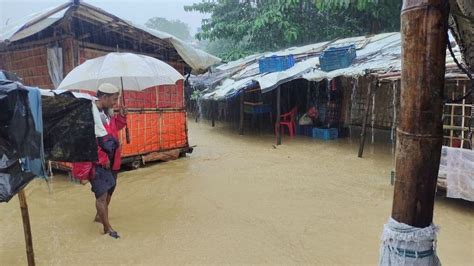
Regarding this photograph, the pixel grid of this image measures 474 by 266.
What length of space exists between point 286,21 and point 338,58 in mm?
6967

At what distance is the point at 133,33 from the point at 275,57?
16.1ft

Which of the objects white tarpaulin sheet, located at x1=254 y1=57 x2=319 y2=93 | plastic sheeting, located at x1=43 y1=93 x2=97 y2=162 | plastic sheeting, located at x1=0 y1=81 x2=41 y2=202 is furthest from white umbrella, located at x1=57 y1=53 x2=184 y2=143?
white tarpaulin sheet, located at x1=254 y1=57 x2=319 y2=93

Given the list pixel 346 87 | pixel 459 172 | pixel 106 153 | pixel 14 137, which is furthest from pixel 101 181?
pixel 346 87

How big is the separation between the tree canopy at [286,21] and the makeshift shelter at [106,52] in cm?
842

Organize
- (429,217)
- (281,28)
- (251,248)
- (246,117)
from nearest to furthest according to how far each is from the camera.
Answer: (429,217) → (251,248) → (246,117) → (281,28)

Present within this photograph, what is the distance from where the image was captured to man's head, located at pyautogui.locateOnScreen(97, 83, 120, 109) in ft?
12.2

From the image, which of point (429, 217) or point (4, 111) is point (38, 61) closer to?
point (4, 111)

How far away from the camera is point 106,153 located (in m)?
3.77

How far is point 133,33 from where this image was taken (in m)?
7.10

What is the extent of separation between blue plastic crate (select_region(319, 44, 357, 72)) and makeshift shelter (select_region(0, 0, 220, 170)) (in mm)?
3066

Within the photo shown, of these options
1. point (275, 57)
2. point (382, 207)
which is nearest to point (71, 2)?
point (382, 207)

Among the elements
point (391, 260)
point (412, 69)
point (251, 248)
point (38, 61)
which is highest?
point (38, 61)

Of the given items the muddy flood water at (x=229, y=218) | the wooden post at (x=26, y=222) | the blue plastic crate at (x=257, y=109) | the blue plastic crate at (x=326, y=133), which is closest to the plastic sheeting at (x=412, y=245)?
the muddy flood water at (x=229, y=218)

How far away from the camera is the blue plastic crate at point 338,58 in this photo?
362 inches
